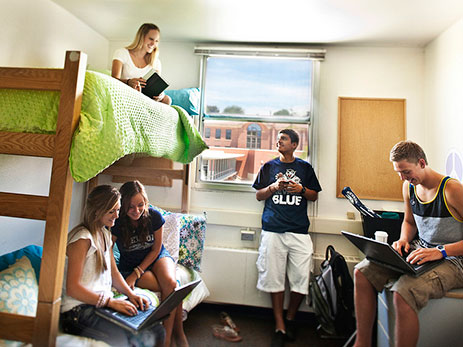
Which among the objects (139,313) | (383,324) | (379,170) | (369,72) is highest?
(369,72)

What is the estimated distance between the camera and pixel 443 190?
1.64m

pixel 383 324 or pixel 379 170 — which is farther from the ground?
pixel 379 170

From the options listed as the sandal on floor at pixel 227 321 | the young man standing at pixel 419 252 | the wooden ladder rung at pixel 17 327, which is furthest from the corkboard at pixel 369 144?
the wooden ladder rung at pixel 17 327

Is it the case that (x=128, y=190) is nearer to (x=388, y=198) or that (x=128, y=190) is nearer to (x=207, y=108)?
(x=207, y=108)

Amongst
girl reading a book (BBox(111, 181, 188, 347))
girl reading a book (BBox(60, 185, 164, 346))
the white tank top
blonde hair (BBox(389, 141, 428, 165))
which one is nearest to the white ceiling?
blonde hair (BBox(389, 141, 428, 165))

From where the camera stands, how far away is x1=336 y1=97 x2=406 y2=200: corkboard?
8.52 ft

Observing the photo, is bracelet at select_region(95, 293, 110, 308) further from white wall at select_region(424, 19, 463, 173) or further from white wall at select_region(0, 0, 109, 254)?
white wall at select_region(424, 19, 463, 173)

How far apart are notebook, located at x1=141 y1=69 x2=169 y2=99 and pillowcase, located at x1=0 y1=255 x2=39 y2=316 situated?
3.48ft

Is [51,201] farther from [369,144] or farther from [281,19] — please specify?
[369,144]

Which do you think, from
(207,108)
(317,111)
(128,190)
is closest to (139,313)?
(128,190)

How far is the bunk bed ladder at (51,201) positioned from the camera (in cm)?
104

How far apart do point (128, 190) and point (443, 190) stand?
1665 mm

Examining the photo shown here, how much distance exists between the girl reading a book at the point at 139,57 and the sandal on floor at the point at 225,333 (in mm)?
1574

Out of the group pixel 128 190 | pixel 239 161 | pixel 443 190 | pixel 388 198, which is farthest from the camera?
pixel 239 161
